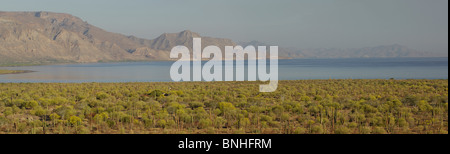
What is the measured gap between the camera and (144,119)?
46.4ft

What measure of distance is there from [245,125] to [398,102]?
9499 mm
